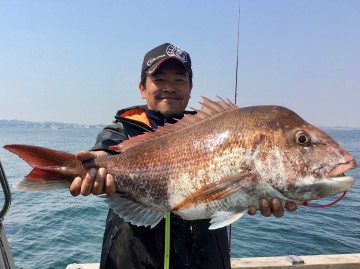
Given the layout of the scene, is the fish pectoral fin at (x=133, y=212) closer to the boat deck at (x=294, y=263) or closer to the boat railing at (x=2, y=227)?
the boat railing at (x=2, y=227)

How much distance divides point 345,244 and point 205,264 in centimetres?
1022

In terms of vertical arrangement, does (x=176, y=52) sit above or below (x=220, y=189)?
above

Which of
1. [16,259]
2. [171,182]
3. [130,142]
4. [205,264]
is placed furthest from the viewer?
[16,259]

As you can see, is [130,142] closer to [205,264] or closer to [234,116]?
[234,116]

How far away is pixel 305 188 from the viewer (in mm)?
2441

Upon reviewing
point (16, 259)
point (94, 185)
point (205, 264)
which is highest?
point (94, 185)

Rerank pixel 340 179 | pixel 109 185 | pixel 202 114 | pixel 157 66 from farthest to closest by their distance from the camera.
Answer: pixel 157 66
pixel 202 114
pixel 109 185
pixel 340 179

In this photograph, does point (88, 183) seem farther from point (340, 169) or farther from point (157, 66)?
point (340, 169)

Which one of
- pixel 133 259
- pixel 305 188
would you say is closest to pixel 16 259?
pixel 133 259

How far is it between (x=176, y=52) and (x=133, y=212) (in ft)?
5.88

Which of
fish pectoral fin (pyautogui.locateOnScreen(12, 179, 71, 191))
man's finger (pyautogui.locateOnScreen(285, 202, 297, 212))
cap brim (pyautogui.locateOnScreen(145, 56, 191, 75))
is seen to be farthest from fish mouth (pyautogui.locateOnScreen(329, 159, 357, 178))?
fish pectoral fin (pyautogui.locateOnScreen(12, 179, 71, 191))

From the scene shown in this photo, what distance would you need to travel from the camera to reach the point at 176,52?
359cm

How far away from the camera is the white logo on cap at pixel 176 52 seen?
3.55m

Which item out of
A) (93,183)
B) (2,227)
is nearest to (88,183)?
(93,183)
